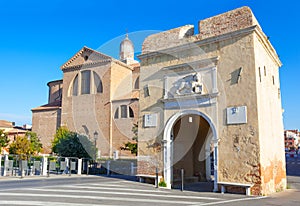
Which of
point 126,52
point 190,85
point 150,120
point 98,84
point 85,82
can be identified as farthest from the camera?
point 126,52

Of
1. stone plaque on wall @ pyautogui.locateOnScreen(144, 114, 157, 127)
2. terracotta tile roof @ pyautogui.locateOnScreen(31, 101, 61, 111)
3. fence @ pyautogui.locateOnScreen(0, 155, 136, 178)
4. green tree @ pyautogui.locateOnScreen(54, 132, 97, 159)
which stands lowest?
fence @ pyautogui.locateOnScreen(0, 155, 136, 178)

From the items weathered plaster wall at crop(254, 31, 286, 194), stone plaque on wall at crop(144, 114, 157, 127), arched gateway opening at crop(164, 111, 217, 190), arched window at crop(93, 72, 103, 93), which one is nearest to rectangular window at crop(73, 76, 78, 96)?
arched window at crop(93, 72, 103, 93)

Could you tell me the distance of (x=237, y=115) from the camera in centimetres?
1064

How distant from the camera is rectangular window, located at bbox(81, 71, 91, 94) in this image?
136ft

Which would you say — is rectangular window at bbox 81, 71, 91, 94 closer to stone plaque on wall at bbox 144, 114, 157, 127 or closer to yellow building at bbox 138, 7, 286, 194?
yellow building at bbox 138, 7, 286, 194

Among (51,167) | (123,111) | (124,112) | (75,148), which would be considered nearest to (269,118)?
(51,167)

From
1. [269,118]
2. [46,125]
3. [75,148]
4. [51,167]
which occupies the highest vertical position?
[46,125]

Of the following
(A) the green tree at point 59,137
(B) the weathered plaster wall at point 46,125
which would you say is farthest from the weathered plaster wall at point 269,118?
(B) the weathered plaster wall at point 46,125

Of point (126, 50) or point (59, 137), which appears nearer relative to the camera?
point (59, 137)

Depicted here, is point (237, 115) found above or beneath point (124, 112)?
beneath

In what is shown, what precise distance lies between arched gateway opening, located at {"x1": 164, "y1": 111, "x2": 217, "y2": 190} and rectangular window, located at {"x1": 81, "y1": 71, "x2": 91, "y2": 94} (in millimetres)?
28497

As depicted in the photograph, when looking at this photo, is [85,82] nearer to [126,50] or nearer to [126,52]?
[126,52]

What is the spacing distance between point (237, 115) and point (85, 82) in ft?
112

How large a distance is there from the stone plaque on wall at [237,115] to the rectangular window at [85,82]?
108 ft
